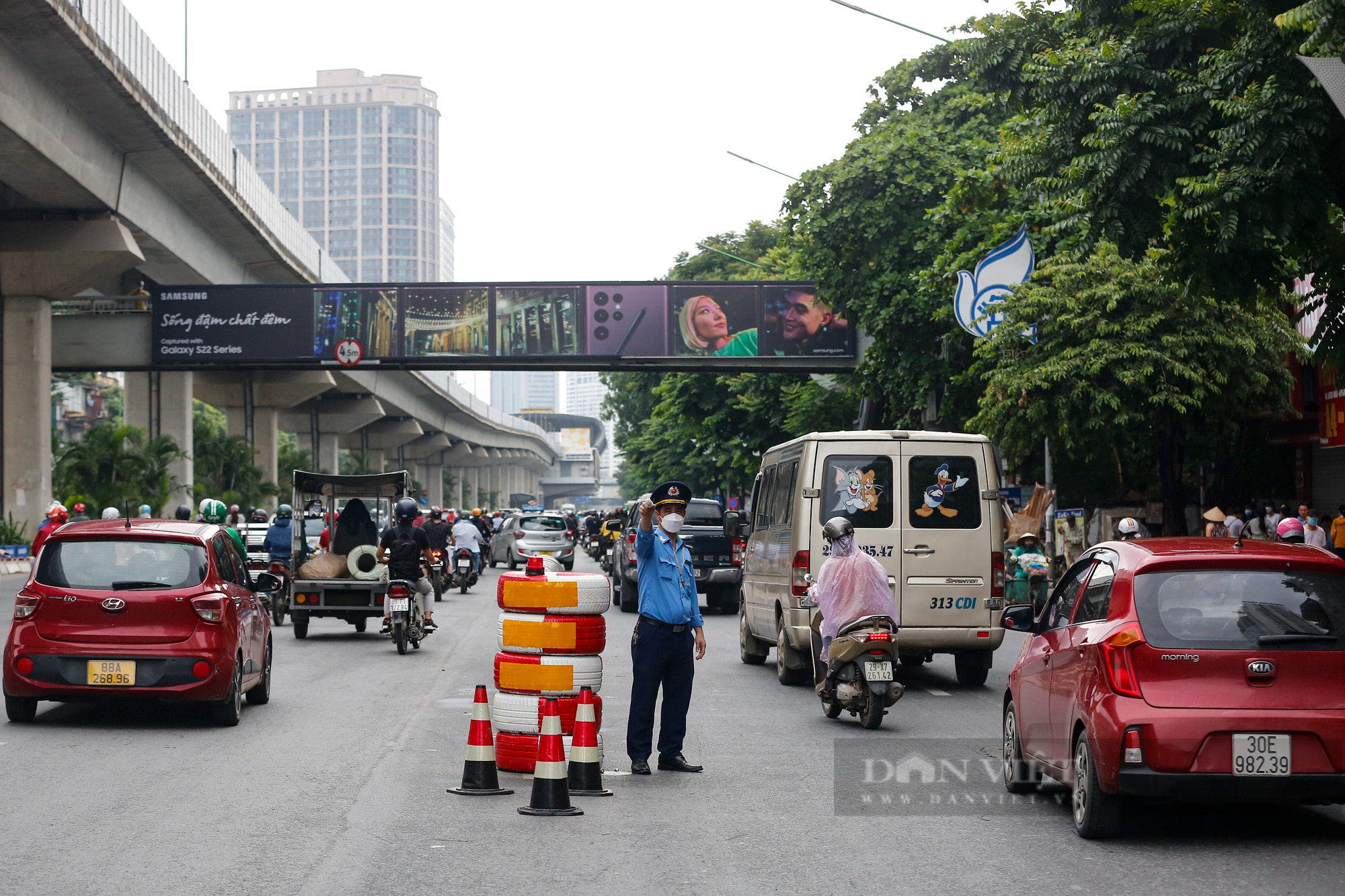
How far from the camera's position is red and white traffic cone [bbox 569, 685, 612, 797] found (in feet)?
27.4

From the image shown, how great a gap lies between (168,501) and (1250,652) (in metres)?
38.5

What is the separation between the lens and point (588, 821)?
7738mm

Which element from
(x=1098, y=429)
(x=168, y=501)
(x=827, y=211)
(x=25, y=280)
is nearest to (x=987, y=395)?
(x=1098, y=429)

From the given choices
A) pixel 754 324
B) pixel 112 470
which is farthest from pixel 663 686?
pixel 112 470

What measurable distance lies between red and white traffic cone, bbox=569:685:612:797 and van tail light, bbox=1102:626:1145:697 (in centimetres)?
280

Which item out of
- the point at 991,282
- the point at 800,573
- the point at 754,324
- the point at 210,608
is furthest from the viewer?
the point at 754,324

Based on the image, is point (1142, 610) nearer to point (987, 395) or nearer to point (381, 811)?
point (381, 811)

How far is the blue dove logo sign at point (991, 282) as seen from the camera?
82.3 ft

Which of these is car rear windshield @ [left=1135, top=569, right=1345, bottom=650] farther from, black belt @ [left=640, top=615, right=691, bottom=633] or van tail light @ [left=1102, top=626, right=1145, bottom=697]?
black belt @ [left=640, top=615, right=691, bottom=633]

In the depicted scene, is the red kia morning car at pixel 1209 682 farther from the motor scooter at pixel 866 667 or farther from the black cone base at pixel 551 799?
the motor scooter at pixel 866 667

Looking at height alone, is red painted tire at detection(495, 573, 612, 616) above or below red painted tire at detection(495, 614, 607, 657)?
above

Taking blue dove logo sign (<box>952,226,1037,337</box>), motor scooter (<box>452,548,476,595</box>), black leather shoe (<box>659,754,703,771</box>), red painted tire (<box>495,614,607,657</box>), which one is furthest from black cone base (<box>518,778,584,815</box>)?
motor scooter (<box>452,548,476,595</box>)

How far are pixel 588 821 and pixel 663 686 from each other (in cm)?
176

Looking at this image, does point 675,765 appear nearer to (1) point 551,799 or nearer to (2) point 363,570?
(1) point 551,799
